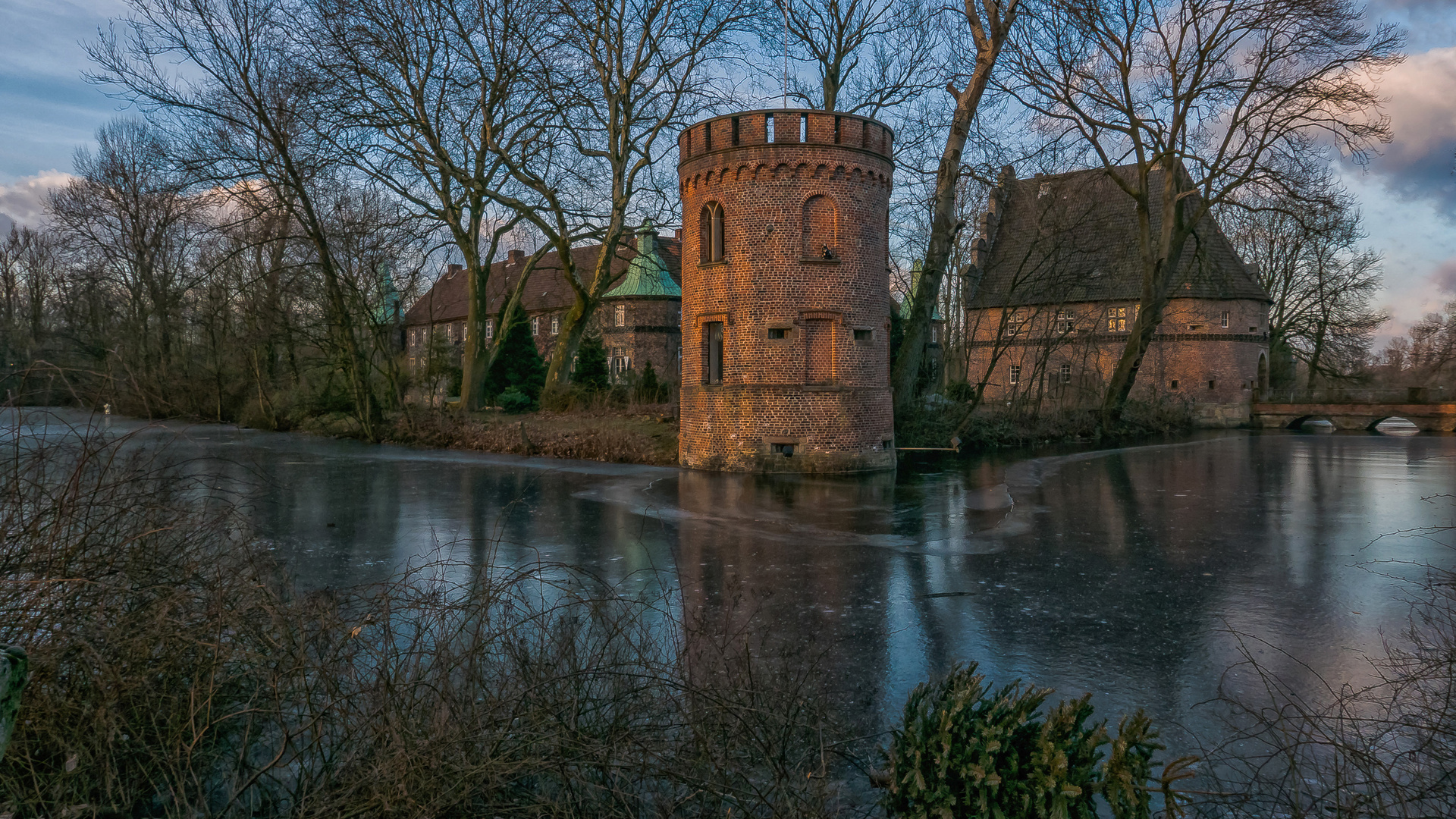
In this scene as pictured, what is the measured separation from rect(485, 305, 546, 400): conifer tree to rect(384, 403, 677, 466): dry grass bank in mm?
8311

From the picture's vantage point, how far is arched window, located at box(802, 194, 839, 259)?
18984 millimetres

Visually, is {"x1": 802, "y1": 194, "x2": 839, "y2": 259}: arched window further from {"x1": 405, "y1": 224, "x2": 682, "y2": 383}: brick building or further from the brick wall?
{"x1": 405, "y1": 224, "x2": 682, "y2": 383}: brick building

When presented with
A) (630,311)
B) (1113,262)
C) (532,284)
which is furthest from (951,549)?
(532,284)

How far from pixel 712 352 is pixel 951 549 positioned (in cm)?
1017

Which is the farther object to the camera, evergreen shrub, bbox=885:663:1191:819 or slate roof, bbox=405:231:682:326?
slate roof, bbox=405:231:682:326

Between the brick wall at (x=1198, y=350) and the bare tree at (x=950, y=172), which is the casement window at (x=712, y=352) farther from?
the brick wall at (x=1198, y=350)

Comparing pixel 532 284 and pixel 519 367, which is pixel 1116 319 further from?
pixel 532 284

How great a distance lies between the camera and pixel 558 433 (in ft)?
77.9


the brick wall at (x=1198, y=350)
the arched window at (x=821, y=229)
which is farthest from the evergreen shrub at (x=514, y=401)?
the brick wall at (x=1198, y=350)

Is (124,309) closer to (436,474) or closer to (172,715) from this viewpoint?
(436,474)

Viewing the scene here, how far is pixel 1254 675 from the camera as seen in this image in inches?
241

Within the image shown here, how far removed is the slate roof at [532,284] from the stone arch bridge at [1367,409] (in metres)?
30.5

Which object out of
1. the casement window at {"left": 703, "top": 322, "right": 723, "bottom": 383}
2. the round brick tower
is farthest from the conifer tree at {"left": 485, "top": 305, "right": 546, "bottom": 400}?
the round brick tower

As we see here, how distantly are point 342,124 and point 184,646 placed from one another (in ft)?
73.4
